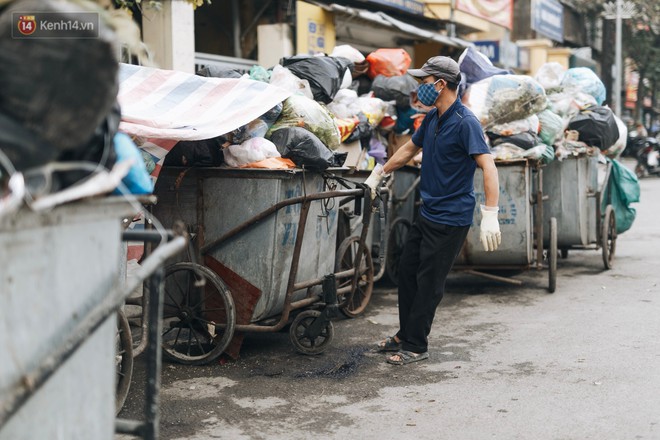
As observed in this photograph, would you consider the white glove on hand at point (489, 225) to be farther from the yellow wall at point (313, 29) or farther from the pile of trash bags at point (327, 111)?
the yellow wall at point (313, 29)

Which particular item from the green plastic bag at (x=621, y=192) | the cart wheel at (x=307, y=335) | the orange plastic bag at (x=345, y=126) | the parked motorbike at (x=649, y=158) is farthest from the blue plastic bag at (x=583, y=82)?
the parked motorbike at (x=649, y=158)

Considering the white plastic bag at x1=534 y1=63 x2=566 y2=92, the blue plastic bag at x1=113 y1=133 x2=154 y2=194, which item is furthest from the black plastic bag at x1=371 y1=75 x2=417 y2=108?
the blue plastic bag at x1=113 y1=133 x2=154 y2=194

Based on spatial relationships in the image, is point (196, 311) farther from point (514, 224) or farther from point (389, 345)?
point (514, 224)

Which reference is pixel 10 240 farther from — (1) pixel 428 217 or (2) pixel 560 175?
(2) pixel 560 175

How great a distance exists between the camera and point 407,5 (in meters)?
16.3

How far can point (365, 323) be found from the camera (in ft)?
21.5

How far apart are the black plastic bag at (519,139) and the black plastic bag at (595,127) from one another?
1161 millimetres

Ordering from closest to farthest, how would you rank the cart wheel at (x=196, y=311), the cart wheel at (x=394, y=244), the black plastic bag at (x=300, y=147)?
the cart wheel at (x=196, y=311) → the black plastic bag at (x=300, y=147) → the cart wheel at (x=394, y=244)

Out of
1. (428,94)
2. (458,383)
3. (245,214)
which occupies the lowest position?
(458,383)

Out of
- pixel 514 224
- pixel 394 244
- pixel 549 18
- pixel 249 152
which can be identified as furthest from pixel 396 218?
pixel 549 18

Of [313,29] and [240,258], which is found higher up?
[313,29]

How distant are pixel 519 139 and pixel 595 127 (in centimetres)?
143

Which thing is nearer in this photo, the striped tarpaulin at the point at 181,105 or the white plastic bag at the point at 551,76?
the striped tarpaulin at the point at 181,105

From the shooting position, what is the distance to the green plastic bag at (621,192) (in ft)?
30.2
